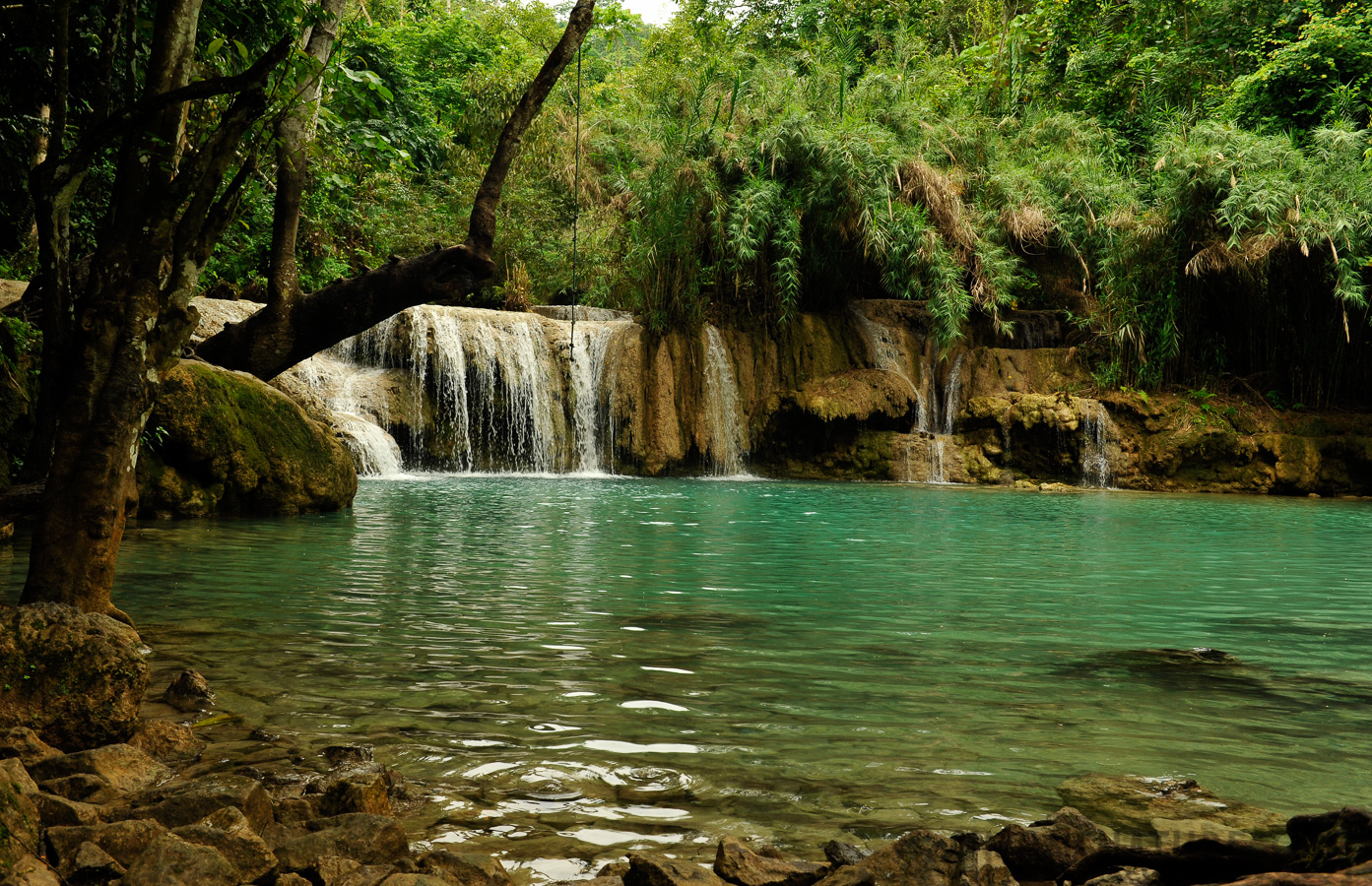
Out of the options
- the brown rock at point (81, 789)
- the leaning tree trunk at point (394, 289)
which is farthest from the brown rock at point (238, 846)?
the leaning tree trunk at point (394, 289)

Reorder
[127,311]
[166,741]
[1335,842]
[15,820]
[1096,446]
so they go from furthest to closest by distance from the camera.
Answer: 1. [1096,446]
2. [127,311]
3. [166,741]
4. [15,820]
5. [1335,842]

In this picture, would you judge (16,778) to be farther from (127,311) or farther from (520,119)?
(520,119)

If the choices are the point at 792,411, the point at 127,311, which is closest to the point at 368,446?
the point at 792,411

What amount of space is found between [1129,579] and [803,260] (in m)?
15.4

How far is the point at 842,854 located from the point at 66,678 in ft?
8.29

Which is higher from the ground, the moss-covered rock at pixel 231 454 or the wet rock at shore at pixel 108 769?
the moss-covered rock at pixel 231 454

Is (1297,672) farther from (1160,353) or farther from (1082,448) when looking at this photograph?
(1160,353)

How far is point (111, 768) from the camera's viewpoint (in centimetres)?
280

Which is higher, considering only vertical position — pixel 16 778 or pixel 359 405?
pixel 359 405

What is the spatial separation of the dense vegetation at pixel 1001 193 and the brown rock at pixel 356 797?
14106 mm

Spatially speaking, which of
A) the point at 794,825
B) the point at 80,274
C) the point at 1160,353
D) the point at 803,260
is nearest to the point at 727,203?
the point at 803,260

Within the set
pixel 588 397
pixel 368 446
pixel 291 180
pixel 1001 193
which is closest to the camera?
pixel 291 180

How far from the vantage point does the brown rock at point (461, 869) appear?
2.24 metres

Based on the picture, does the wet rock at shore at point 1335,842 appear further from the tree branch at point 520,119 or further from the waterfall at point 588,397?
the waterfall at point 588,397
